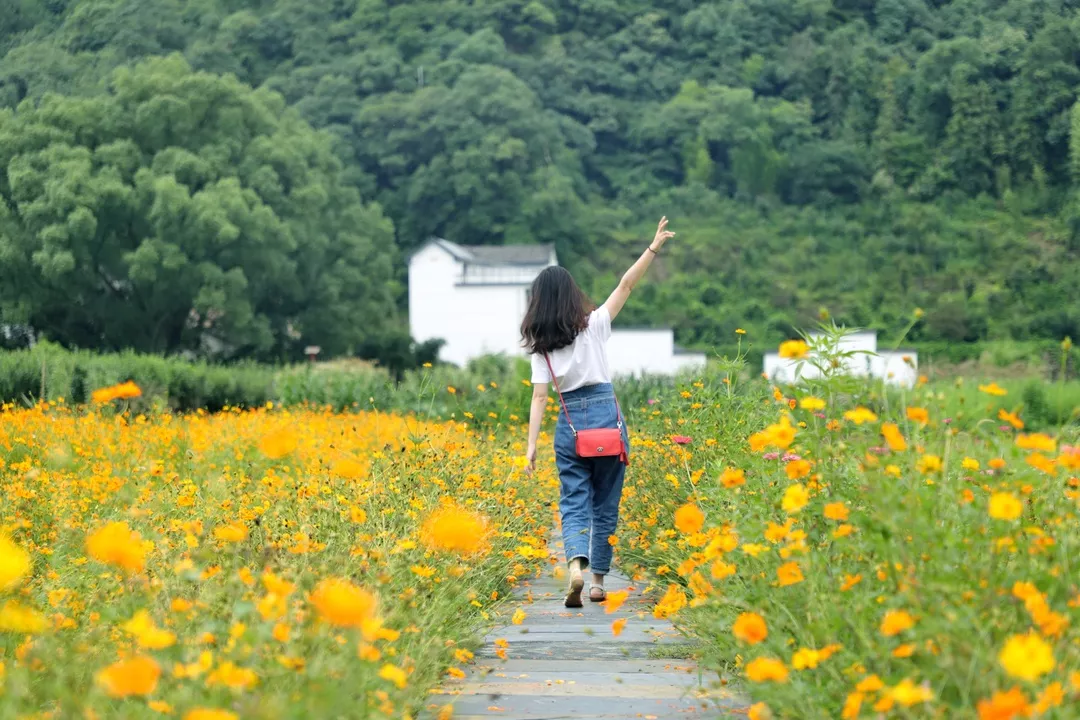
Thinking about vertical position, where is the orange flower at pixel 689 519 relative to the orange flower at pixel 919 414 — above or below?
below

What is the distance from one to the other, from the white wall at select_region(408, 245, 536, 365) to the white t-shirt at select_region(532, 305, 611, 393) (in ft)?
169

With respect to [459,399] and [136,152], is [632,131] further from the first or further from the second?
[459,399]

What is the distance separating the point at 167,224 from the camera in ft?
109

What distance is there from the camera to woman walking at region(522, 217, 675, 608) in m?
5.18

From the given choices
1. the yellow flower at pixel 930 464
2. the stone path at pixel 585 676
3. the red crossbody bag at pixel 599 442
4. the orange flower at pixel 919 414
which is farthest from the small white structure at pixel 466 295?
the yellow flower at pixel 930 464

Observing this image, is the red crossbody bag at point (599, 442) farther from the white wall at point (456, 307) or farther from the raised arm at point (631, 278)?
the white wall at point (456, 307)

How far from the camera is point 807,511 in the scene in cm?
347

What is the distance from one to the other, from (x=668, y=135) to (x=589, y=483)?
223 feet

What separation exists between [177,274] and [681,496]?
29.3m

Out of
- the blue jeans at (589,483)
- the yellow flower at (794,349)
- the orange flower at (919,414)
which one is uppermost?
the yellow flower at (794,349)

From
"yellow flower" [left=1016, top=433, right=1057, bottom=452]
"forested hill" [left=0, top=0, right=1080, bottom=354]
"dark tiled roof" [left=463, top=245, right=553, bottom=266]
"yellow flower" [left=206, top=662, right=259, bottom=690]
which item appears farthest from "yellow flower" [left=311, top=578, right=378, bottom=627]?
"dark tiled roof" [left=463, top=245, right=553, bottom=266]

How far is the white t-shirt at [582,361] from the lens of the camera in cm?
520

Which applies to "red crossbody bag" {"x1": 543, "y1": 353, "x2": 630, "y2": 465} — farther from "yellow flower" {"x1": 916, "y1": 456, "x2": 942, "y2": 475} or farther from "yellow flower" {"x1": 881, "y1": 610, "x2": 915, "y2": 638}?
"yellow flower" {"x1": 881, "y1": 610, "x2": 915, "y2": 638}

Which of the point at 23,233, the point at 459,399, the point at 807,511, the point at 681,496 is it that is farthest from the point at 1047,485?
the point at 23,233
